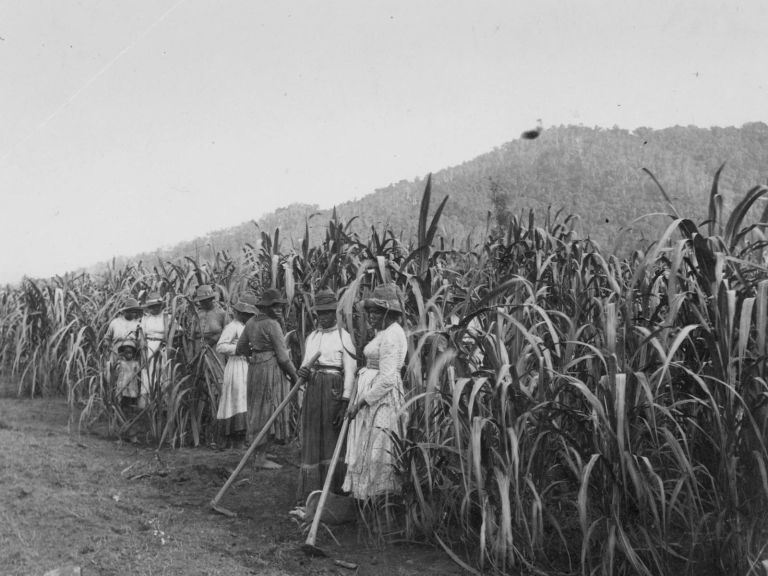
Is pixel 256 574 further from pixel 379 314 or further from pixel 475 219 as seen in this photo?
pixel 475 219

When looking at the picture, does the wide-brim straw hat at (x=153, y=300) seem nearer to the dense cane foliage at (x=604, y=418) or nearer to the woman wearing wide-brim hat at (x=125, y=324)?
the woman wearing wide-brim hat at (x=125, y=324)

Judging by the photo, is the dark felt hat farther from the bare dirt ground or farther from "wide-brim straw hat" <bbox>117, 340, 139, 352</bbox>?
the bare dirt ground

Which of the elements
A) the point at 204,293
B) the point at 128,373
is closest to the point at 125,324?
the point at 128,373

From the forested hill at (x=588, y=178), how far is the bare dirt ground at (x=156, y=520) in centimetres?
5809

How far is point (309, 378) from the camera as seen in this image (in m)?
4.79

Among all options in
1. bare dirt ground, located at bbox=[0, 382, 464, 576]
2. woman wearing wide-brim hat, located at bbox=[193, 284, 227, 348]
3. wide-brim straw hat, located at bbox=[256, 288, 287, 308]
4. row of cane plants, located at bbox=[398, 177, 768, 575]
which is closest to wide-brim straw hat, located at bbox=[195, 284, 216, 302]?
woman wearing wide-brim hat, located at bbox=[193, 284, 227, 348]

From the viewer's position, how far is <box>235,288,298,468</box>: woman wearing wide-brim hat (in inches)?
230

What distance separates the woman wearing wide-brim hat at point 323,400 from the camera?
15.4 ft

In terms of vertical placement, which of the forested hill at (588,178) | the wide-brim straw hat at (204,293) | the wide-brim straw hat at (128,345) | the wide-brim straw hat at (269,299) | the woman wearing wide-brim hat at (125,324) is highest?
the forested hill at (588,178)

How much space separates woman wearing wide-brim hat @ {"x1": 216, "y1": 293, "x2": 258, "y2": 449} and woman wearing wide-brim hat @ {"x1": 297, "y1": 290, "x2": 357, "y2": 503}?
1.74 meters

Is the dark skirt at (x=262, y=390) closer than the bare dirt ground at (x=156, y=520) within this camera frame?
No

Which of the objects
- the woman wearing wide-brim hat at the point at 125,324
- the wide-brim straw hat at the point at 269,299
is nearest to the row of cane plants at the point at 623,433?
the wide-brim straw hat at the point at 269,299

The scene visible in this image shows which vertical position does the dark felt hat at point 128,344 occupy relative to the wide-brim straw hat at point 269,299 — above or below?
below

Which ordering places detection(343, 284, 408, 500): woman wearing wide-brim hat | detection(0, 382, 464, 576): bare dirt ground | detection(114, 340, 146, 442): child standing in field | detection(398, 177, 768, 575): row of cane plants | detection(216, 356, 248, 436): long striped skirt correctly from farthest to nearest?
detection(114, 340, 146, 442): child standing in field → detection(216, 356, 248, 436): long striped skirt → detection(343, 284, 408, 500): woman wearing wide-brim hat → detection(0, 382, 464, 576): bare dirt ground → detection(398, 177, 768, 575): row of cane plants
